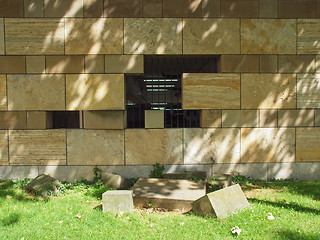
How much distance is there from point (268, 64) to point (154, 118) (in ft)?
11.0

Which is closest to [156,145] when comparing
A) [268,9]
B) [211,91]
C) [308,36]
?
[211,91]

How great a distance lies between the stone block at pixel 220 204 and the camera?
3.50 m

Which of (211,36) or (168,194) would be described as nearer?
(168,194)

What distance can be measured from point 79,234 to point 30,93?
400cm

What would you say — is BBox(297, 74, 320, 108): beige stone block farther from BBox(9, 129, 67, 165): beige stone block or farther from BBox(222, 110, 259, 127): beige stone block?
BBox(9, 129, 67, 165): beige stone block

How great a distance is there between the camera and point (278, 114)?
5.60 meters

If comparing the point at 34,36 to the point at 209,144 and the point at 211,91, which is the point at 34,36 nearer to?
the point at 211,91

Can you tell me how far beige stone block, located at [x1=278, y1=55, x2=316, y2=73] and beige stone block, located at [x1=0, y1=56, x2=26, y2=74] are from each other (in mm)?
6767

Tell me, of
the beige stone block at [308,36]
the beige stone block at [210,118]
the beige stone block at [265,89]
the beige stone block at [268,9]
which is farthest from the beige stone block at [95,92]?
the beige stone block at [308,36]

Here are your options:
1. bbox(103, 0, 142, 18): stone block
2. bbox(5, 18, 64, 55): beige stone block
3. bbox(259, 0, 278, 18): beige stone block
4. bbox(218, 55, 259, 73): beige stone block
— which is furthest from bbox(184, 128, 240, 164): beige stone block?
bbox(5, 18, 64, 55): beige stone block

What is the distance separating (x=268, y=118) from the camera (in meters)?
5.60

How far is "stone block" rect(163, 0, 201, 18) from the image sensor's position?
5480mm

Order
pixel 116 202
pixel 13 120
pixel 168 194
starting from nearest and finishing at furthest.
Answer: pixel 116 202, pixel 168 194, pixel 13 120

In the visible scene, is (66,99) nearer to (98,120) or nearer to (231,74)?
(98,120)
